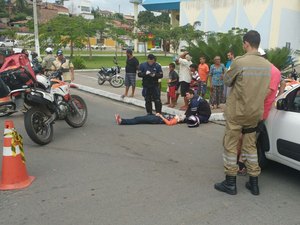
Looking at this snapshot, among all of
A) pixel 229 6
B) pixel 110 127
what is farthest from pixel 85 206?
pixel 229 6

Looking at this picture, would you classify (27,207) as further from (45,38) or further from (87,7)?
(87,7)

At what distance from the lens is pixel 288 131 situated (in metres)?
4.31

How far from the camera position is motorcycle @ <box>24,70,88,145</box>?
614cm

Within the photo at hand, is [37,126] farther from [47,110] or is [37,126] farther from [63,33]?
[63,33]

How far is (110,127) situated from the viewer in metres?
7.88

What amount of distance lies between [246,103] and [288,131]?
80 cm

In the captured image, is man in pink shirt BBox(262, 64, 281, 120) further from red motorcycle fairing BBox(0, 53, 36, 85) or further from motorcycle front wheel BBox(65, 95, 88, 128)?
red motorcycle fairing BBox(0, 53, 36, 85)

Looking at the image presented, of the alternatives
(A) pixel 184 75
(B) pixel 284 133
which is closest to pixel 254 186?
(B) pixel 284 133

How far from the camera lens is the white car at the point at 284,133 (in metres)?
4.23

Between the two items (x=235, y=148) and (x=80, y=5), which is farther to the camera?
(x=80, y=5)

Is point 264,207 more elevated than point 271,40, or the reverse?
point 271,40

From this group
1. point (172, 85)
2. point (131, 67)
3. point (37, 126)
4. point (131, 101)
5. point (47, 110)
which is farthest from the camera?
point (131, 67)

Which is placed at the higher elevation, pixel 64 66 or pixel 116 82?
pixel 64 66

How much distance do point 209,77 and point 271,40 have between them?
25.7 meters
